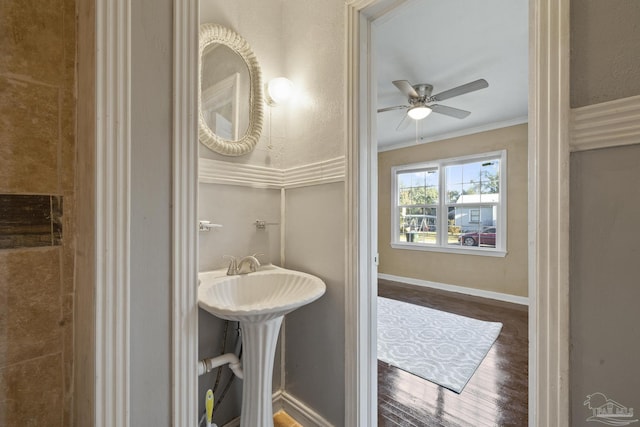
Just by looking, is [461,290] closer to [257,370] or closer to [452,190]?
[452,190]

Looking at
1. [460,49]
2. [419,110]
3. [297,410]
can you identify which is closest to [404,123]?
[419,110]

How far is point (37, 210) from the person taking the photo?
73 cm

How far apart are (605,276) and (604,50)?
55 cm

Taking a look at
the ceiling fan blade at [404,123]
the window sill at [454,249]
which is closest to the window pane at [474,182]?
the window sill at [454,249]

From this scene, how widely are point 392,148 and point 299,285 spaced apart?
4.19m

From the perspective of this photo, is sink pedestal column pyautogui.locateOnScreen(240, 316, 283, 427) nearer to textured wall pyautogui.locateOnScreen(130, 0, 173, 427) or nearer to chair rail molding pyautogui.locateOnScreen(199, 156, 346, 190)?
textured wall pyautogui.locateOnScreen(130, 0, 173, 427)

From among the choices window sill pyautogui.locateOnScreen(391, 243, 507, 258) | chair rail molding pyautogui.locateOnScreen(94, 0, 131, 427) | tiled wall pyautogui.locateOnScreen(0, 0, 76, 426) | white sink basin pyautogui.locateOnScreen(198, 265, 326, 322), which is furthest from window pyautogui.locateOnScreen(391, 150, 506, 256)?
tiled wall pyautogui.locateOnScreen(0, 0, 76, 426)

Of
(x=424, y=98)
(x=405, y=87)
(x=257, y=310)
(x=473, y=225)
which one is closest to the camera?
(x=257, y=310)

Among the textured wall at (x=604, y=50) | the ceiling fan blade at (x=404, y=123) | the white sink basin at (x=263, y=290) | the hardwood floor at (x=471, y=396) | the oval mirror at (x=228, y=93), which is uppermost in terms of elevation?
the ceiling fan blade at (x=404, y=123)

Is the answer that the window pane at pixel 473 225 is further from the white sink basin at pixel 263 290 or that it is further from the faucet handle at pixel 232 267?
the faucet handle at pixel 232 267

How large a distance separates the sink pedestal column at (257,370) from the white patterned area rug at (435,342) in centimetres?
132

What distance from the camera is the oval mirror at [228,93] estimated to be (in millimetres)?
1417

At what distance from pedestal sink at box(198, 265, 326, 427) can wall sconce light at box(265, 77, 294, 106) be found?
1005 millimetres

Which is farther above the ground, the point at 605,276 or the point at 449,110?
the point at 449,110
